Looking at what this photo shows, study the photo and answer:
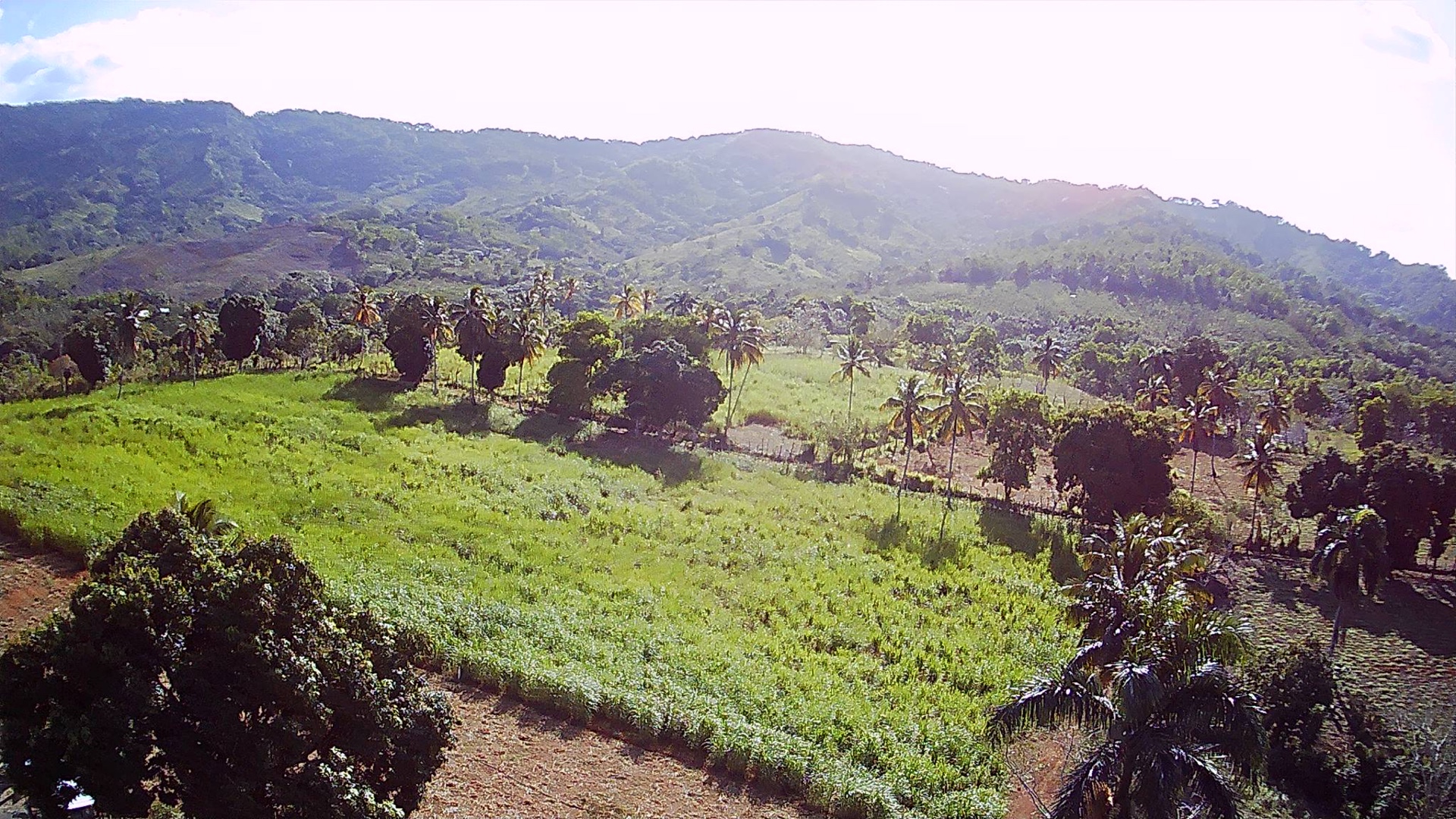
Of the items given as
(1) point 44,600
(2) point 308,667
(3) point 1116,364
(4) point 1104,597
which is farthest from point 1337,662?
(3) point 1116,364

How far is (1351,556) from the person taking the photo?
31344 mm

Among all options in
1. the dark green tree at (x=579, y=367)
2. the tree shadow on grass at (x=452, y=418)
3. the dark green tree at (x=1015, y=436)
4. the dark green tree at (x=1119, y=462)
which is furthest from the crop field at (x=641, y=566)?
the dark green tree at (x=579, y=367)

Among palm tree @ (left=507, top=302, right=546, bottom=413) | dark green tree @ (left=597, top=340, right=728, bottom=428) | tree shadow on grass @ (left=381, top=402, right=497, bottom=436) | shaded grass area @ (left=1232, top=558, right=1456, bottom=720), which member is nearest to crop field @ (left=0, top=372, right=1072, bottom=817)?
tree shadow on grass @ (left=381, top=402, right=497, bottom=436)

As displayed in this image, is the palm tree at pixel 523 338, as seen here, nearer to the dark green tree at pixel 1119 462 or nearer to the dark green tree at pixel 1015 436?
the dark green tree at pixel 1015 436

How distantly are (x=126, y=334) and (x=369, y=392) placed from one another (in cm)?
1568

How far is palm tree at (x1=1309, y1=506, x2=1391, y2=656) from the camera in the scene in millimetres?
31344

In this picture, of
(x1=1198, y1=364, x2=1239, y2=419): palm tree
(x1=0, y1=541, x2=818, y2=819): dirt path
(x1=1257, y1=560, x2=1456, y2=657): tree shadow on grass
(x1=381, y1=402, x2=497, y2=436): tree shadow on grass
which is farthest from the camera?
(x1=1198, y1=364, x2=1239, y2=419): palm tree

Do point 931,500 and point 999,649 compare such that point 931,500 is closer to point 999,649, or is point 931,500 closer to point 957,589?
point 957,589

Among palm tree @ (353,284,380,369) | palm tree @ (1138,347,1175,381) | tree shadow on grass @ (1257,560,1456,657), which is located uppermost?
palm tree @ (1138,347,1175,381)

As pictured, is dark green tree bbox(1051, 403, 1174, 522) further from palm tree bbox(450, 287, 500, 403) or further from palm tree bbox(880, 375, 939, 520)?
palm tree bbox(450, 287, 500, 403)

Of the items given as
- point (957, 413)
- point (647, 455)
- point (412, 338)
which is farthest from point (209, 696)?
point (412, 338)

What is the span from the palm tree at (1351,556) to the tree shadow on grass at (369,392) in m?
51.1

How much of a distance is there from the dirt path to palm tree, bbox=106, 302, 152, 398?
38.4 metres

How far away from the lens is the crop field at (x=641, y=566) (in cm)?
2159
